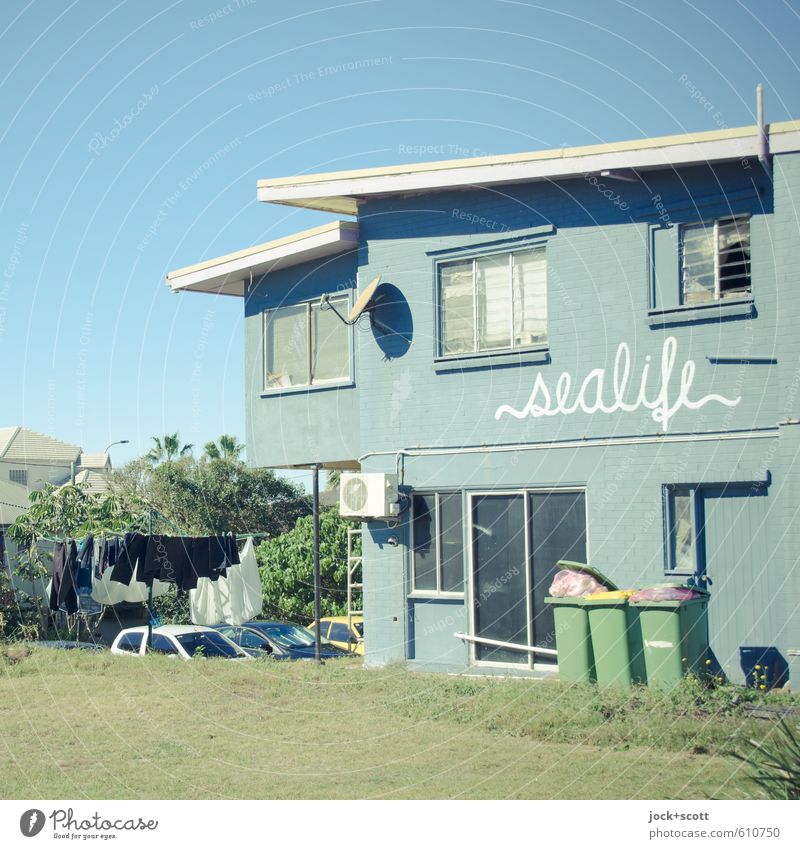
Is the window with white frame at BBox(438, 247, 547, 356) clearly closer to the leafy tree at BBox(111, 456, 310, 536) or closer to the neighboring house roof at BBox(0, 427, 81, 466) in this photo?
the leafy tree at BBox(111, 456, 310, 536)

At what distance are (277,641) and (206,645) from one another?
1628 mm

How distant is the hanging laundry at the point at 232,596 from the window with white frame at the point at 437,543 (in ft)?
14.9

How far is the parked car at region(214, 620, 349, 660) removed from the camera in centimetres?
1792

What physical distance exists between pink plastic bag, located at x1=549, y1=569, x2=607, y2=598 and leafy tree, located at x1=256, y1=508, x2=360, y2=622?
1316 centimetres

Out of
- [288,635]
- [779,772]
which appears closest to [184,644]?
[288,635]

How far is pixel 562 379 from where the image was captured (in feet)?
47.2

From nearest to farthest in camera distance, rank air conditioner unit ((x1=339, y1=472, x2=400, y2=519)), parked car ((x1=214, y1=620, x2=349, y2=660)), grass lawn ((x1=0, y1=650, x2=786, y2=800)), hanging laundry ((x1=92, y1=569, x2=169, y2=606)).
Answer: grass lawn ((x1=0, y1=650, x2=786, y2=800))
air conditioner unit ((x1=339, y1=472, x2=400, y2=519))
parked car ((x1=214, y1=620, x2=349, y2=660))
hanging laundry ((x1=92, y1=569, x2=169, y2=606))

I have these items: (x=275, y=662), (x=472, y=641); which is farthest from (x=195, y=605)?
(x=472, y=641)

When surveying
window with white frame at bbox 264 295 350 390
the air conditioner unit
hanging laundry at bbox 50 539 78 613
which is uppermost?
window with white frame at bbox 264 295 350 390

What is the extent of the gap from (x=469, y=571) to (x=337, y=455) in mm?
3480

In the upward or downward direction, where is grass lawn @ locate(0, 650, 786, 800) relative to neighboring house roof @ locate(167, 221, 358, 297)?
downward
